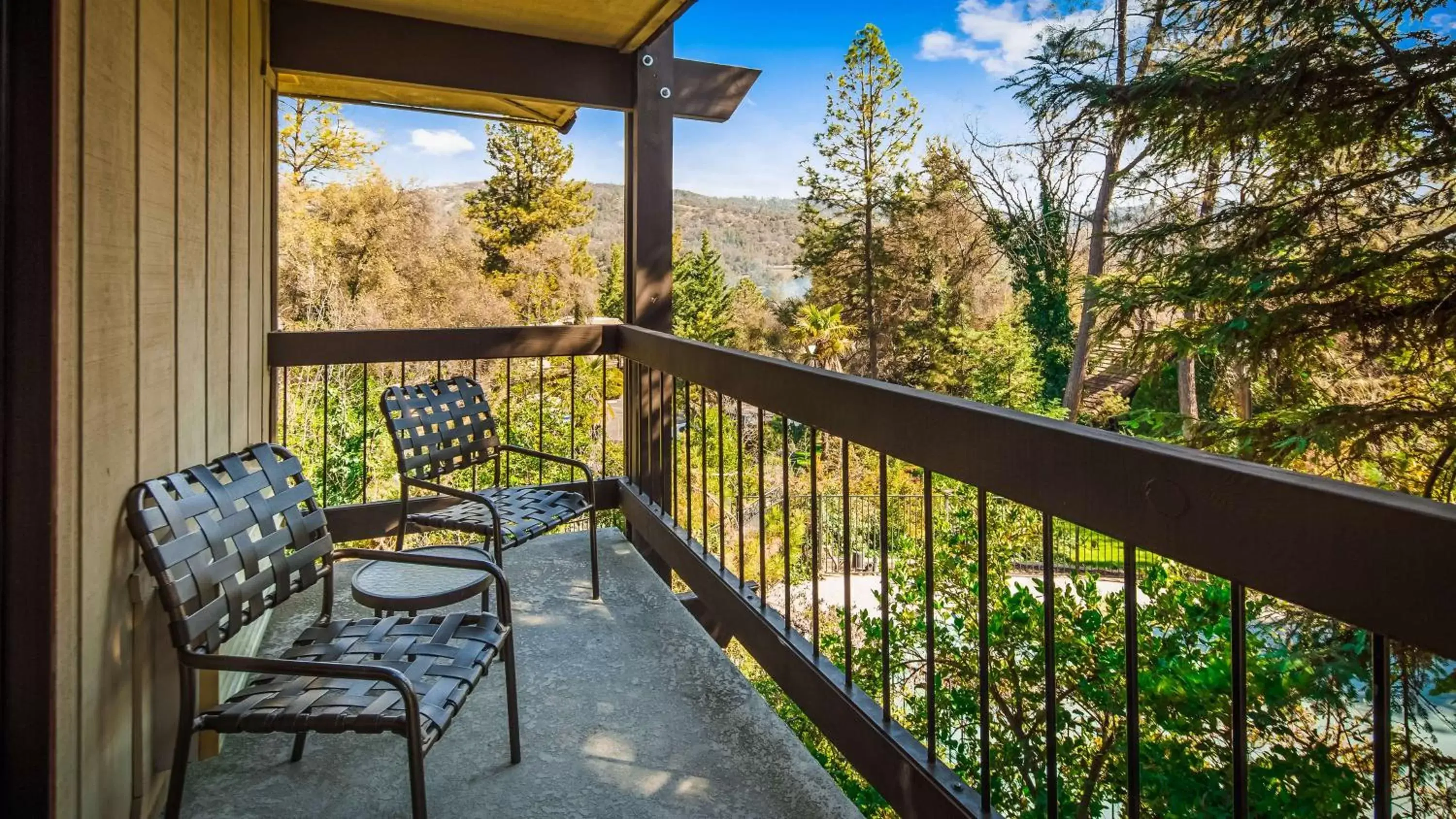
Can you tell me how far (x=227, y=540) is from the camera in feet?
5.24

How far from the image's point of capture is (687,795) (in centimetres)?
182

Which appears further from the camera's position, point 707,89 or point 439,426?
point 707,89

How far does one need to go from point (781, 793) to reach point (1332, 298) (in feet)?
20.9

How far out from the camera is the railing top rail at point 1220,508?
720 millimetres

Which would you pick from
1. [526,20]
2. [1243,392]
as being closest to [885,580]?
[526,20]

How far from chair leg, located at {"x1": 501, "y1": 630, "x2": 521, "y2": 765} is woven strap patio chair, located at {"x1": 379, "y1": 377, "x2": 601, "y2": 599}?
1.86 ft

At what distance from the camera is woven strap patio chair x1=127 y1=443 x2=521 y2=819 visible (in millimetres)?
1385

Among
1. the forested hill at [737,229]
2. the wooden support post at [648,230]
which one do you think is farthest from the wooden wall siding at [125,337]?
the forested hill at [737,229]

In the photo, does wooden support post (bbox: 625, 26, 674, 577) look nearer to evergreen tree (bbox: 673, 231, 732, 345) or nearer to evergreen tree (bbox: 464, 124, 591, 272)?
evergreen tree (bbox: 464, 124, 591, 272)

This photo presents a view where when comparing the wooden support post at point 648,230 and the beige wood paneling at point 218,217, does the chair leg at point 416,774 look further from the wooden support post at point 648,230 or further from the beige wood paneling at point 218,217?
the wooden support post at point 648,230

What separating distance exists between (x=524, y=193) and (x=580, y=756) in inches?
848

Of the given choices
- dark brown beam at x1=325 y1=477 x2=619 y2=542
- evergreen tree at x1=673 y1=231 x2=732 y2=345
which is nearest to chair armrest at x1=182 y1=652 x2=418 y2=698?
dark brown beam at x1=325 y1=477 x2=619 y2=542

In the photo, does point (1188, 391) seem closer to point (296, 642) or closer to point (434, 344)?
point (434, 344)

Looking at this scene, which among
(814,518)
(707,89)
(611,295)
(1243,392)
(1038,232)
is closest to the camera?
(814,518)
